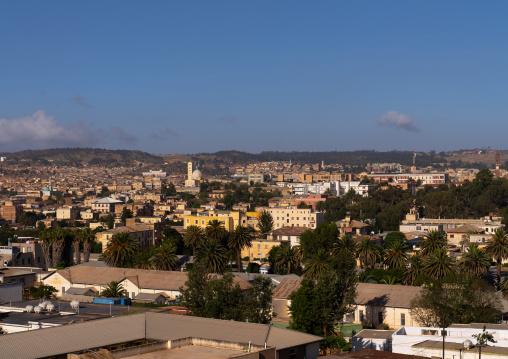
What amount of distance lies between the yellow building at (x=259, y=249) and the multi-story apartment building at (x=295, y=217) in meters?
21.4

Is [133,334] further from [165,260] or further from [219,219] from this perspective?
[219,219]

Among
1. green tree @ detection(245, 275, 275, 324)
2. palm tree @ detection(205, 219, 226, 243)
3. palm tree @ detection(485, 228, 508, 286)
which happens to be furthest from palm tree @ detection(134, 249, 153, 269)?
green tree @ detection(245, 275, 275, 324)

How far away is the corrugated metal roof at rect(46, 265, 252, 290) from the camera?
49219 millimetres

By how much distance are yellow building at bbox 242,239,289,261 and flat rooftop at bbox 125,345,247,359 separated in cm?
5517

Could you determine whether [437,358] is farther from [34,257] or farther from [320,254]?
[34,257]

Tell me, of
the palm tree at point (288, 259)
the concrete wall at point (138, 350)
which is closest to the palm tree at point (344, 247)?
the palm tree at point (288, 259)

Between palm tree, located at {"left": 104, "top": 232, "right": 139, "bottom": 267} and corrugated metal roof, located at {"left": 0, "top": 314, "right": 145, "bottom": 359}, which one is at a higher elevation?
corrugated metal roof, located at {"left": 0, "top": 314, "right": 145, "bottom": 359}

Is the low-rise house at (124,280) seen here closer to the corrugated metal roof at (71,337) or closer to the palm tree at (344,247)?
the palm tree at (344,247)

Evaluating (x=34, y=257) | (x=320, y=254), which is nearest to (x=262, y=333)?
(x=320, y=254)

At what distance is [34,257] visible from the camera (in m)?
67.0

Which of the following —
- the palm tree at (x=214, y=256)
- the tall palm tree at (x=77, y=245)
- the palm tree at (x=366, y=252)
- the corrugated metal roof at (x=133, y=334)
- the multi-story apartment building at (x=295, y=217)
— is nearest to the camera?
the corrugated metal roof at (x=133, y=334)

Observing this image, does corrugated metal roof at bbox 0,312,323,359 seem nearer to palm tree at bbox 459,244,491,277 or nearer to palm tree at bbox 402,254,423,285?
palm tree at bbox 402,254,423,285

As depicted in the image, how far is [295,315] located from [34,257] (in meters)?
38.8

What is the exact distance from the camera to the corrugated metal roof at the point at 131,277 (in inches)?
1938
